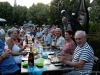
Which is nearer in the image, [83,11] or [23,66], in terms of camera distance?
[23,66]

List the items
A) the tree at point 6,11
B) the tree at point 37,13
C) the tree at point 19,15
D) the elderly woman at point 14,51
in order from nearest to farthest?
the elderly woman at point 14,51 < the tree at point 6,11 < the tree at point 37,13 < the tree at point 19,15

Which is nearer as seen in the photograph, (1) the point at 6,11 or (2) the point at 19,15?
(1) the point at 6,11

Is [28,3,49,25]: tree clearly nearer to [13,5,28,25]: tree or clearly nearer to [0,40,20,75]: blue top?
[13,5,28,25]: tree

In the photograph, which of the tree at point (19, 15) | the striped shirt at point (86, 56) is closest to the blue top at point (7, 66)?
the striped shirt at point (86, 56)

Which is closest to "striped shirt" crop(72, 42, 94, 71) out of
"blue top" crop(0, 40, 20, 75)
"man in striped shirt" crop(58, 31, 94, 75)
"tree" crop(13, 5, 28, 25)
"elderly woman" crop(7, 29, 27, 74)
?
"man in striped shirt" crop(58, 31, 94, 75)

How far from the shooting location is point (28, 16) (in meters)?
56.8

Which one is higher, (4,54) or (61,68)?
(4,54)

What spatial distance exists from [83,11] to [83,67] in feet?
14.6

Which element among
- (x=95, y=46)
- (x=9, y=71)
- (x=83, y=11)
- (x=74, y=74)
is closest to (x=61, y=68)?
(x=74, y=74)

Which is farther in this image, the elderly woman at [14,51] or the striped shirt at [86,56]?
the elderly woman at [14,51]

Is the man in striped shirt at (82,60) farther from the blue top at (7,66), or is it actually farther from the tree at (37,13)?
the tree at (37,13)

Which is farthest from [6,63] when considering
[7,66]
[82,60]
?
[82,60]

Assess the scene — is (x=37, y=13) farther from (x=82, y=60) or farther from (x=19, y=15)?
(x=82, y=60)

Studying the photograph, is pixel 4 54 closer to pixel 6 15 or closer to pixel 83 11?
pixel 83 11
